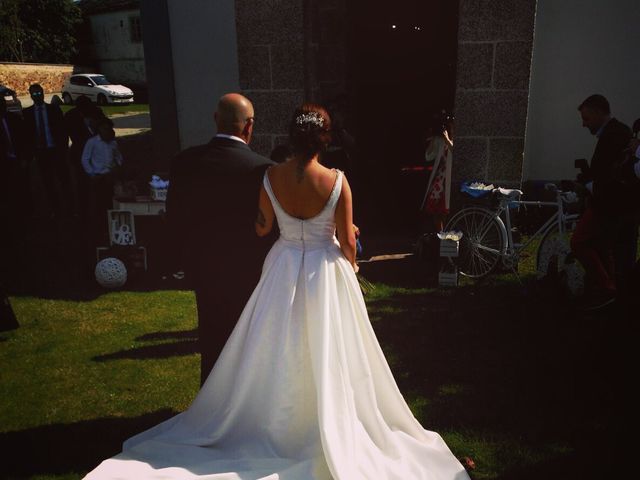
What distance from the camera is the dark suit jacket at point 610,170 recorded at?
17.1 feet

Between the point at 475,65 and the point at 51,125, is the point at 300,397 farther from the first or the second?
the point at 51,125

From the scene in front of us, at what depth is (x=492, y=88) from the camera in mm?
7172

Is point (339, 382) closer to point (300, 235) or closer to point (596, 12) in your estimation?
point (300, 235)

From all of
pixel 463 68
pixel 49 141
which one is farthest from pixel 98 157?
pixel 463 68

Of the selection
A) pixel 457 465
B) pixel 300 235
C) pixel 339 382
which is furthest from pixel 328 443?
pixel 300 235

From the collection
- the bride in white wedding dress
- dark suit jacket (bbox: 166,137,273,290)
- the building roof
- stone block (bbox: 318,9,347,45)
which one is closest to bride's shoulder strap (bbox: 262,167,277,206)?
the bride in white wedding dress

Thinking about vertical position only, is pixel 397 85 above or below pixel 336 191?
above

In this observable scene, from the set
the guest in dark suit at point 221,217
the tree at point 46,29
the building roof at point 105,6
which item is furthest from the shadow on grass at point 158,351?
the tree at point 46,29

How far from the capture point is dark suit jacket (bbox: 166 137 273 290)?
12.1 feet

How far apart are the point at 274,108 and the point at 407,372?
467cm

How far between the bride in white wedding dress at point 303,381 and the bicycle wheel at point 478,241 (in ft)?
11.4

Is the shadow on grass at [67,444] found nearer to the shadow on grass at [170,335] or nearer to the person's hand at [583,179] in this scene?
the shadow on grass at [170,335]

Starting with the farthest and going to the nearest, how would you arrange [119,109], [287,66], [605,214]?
[119,109] → [287,66] → [605,214]

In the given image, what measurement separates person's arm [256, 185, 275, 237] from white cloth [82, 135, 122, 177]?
200 inches
